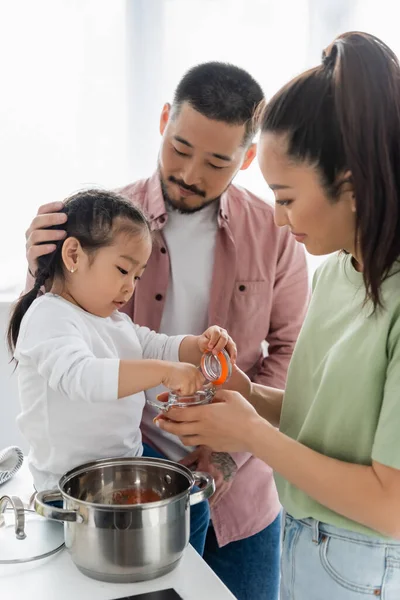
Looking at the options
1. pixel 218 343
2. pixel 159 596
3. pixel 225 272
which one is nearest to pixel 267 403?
pixel 218 343

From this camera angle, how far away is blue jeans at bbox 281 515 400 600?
40.3 inches

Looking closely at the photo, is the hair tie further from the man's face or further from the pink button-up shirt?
the pink button-up shirt

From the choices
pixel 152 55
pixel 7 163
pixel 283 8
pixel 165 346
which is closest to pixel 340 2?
pixel 283 8

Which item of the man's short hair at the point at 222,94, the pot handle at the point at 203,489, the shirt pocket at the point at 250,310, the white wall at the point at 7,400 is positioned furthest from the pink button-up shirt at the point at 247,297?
the white wall at the point at 7,400

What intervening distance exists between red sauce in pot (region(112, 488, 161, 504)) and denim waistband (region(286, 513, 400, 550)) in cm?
25

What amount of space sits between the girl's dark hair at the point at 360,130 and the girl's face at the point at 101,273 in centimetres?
38

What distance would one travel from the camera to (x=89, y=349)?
1192mm

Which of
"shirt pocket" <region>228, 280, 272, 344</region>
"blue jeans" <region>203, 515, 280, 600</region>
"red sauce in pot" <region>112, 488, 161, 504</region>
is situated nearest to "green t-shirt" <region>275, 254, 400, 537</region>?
"red sauce in pot" <region>112, 488, 161, 504</region>

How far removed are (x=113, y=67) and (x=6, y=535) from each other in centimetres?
179

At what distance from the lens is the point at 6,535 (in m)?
1.10

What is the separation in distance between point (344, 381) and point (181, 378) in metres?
0.26

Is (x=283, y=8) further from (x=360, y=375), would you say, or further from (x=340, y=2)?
(x=360, y=375)

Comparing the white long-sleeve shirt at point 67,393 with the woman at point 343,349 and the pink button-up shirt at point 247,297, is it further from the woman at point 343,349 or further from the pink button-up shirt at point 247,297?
the pink button-up shirt at point 247,297

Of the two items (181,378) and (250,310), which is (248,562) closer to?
(250,310)
